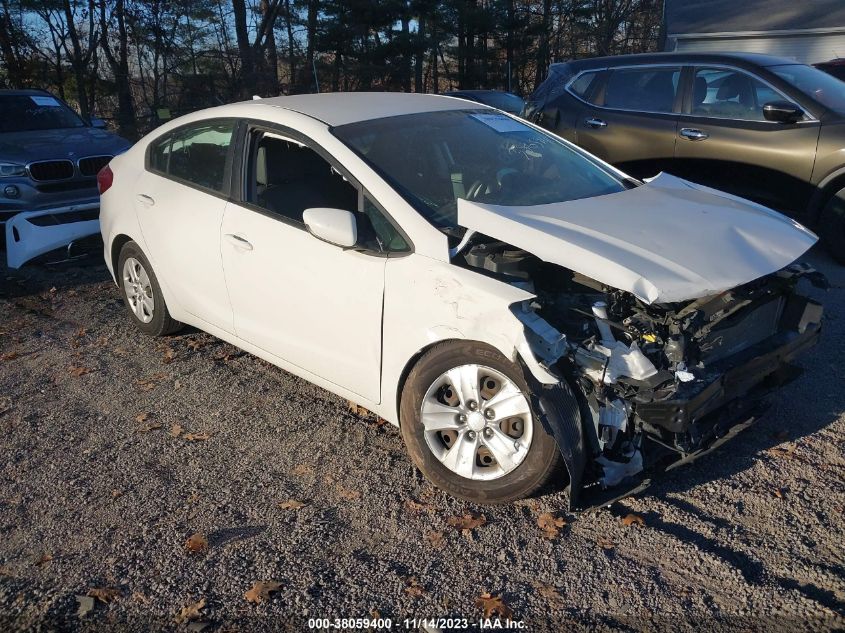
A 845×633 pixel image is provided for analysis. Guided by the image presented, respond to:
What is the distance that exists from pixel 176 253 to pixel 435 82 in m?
24.4

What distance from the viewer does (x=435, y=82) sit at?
27.7m

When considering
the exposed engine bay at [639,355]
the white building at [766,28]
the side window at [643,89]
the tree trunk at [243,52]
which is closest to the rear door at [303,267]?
the exposed engine bay at [639,355]

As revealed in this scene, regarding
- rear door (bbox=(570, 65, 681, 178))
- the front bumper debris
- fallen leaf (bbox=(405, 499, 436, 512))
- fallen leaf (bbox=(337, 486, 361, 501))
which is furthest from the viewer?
rear door (bbox=(570, 65, 681, 178))

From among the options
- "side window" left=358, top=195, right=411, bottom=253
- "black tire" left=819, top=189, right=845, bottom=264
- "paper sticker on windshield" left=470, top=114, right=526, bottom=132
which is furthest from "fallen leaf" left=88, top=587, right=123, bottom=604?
"black tire" left=819, top=189, right=845, bottom=264

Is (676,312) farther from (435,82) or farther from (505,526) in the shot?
(435,82)

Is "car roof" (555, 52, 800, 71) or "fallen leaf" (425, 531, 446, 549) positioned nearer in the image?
"fallen leaf" (425, 531, 446, 549)

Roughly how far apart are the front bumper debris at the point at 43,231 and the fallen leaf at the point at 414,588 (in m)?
4.81

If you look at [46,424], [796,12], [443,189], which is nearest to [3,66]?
[46,424]

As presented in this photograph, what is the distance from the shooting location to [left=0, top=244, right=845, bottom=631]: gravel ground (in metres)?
2.88

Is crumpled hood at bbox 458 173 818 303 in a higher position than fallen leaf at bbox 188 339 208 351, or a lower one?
higher

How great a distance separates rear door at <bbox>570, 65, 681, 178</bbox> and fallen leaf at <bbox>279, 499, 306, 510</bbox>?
210 inches

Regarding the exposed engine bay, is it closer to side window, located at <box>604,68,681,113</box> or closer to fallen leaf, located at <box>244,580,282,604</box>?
fallen leaf, located at <box>244,580,282,604</box>

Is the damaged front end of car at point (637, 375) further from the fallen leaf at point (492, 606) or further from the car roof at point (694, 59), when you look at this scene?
the car roof at point (694, 59)

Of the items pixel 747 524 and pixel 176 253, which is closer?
pixel 747 524
